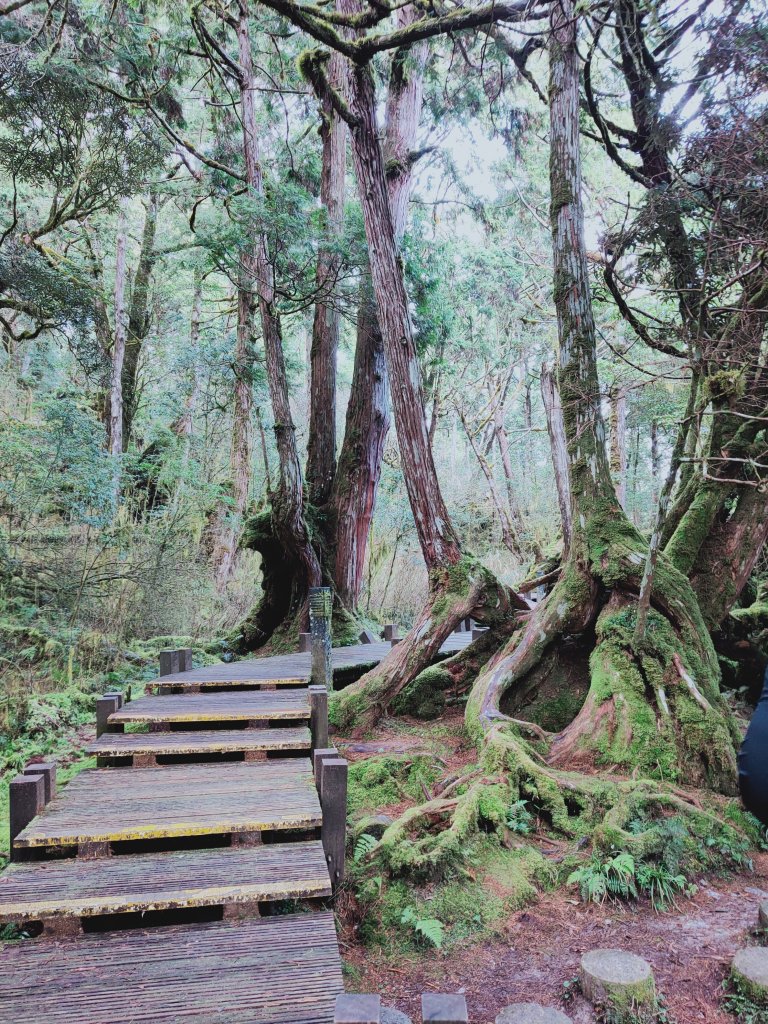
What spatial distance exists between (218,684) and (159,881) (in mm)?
3033

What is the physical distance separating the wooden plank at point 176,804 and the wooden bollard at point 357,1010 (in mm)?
1693

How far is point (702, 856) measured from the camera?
3.75m

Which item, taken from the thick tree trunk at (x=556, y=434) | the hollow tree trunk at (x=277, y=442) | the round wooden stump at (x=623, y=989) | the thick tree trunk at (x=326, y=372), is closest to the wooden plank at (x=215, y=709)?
the round wooden stump at (x=623, y=989)

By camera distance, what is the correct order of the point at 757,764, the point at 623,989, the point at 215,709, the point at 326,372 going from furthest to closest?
the point at 326,372 < the point at 215,709 < the point at 757,764 < the point at 623,989

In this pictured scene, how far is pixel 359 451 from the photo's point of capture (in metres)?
9.68

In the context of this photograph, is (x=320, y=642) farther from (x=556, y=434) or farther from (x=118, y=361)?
(x=118, y=361)

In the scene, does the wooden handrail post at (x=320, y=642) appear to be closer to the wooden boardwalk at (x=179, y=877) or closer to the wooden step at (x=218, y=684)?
the wooden step at (x=218, y=684)

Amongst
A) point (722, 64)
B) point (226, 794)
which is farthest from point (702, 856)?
point (722, 64)

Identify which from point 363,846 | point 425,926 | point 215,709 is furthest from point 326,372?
point 425,926

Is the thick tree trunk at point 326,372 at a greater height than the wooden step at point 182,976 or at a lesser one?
greater

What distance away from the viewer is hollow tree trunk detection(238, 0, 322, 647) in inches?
323

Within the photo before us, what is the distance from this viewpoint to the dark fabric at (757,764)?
3.76m

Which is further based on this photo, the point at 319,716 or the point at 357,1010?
the point at 319,716

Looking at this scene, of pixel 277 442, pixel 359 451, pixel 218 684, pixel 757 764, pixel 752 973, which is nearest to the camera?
pixel 752 973
